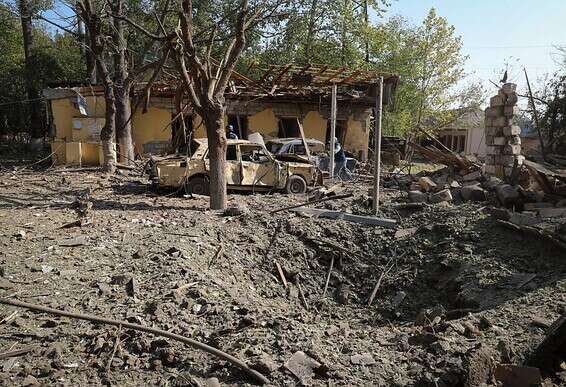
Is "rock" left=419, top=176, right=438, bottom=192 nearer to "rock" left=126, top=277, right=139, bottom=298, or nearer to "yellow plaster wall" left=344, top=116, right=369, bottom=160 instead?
"rock" left=126, top=277, right=139, bottom=298

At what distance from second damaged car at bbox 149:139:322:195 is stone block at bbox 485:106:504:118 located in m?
4.90

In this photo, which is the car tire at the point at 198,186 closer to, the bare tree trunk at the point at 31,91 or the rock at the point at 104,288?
the rock at the point at 104,288

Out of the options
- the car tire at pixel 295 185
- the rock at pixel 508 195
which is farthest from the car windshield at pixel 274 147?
the rock at pixel 508 195

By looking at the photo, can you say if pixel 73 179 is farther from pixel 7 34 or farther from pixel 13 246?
pixel 7 34

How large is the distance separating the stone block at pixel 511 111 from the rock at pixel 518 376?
9.50 meters

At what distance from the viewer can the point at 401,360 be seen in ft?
13.6

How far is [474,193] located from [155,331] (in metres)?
8.33

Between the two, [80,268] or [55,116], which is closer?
[80,268]

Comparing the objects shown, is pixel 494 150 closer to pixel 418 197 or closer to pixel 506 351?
pixel 418 197

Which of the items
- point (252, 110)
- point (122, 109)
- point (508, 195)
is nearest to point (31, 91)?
point (122, 109)

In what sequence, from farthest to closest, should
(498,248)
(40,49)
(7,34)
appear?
1. (7,34)
2. (40,49)
3. (498,248)

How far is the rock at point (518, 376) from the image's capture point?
143 inches

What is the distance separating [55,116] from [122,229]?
1331cm

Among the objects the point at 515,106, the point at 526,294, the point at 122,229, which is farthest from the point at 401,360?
the point at 515,106
